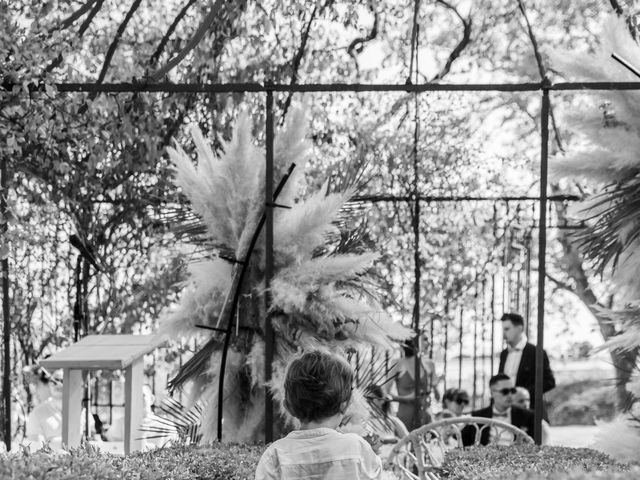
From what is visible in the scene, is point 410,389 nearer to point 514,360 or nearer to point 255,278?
point 514,360

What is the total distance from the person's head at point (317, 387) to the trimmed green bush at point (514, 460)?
593mm

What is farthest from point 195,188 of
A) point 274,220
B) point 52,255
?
point 52,255

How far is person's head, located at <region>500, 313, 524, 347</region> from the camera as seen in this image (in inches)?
238

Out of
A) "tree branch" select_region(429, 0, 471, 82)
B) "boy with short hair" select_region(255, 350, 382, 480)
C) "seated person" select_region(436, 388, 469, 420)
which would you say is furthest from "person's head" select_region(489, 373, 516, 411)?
"boy with short hair" select_region(255, 350, 382, 480)

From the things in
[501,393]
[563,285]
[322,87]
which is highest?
[322,87]

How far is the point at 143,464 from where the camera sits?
2588 mm

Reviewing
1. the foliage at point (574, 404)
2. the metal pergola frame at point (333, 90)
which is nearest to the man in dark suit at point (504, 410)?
the metal pergola frame at point (333, 90)

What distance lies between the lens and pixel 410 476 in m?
3.56

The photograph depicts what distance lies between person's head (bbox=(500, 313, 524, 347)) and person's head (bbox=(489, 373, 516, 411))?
65 cm

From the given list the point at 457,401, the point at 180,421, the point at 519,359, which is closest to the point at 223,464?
the point at 180,421

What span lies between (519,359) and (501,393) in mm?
718

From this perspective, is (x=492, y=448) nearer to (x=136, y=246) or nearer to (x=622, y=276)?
(x=622, y=276)

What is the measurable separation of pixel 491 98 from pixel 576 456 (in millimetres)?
6200

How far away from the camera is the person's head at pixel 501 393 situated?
5405mm
